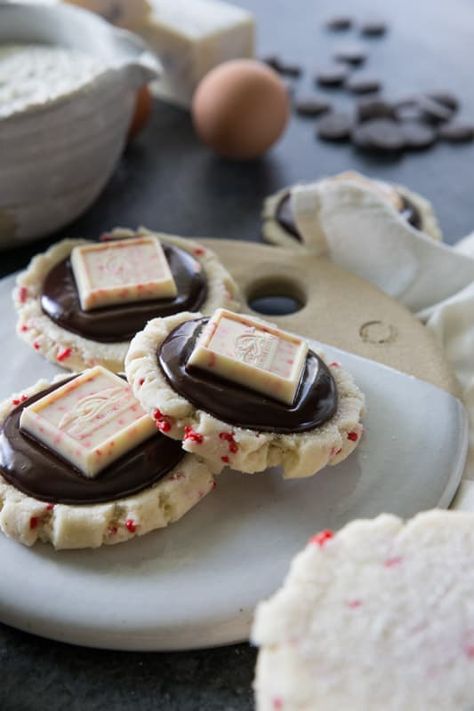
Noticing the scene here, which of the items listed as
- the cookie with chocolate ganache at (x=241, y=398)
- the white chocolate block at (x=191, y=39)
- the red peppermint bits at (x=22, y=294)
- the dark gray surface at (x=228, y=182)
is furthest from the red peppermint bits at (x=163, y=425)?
the white chocolate block at (x=191, y=39)

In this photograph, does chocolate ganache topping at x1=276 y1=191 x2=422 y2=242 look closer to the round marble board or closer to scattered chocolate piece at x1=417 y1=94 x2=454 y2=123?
the round marble board

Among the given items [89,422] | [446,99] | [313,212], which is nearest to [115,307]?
[89,422]

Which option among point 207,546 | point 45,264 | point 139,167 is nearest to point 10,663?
point 207,546

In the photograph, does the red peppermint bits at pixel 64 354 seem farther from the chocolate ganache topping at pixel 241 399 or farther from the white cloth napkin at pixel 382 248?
the white cloth napkin at pixel 382 248

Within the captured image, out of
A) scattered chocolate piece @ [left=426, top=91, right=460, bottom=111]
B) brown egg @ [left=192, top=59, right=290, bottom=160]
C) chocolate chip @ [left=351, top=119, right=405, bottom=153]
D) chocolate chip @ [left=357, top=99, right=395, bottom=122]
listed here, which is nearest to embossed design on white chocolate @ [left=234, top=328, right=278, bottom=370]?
brown egg @ [left=192, top=59, right=290, bottom=160]

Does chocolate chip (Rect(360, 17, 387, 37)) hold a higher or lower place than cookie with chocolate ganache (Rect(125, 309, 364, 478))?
lower

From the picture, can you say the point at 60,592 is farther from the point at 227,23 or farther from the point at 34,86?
the point at 227,23
